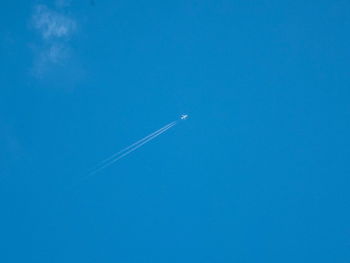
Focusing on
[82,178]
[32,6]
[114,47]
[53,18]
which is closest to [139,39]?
[114,47]

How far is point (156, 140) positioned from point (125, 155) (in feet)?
1.39

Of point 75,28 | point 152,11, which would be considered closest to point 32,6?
point 75,28

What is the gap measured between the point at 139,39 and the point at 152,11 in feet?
1.26

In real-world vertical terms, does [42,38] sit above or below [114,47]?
above

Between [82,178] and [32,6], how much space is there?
86.6 inches

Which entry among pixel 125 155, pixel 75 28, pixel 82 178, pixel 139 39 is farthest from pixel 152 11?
pixel 82 178

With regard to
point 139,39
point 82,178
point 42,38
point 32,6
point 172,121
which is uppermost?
point 32,6

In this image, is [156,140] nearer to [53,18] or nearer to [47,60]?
[47,60]

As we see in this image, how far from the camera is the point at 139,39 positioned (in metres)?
4.51

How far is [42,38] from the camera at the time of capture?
4.48 meters

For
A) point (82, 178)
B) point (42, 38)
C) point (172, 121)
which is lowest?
Result: point (82, 178)

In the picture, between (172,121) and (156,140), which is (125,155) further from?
(172,121)

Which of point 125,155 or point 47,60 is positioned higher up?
point 47,60

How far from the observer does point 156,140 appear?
14.8ft
